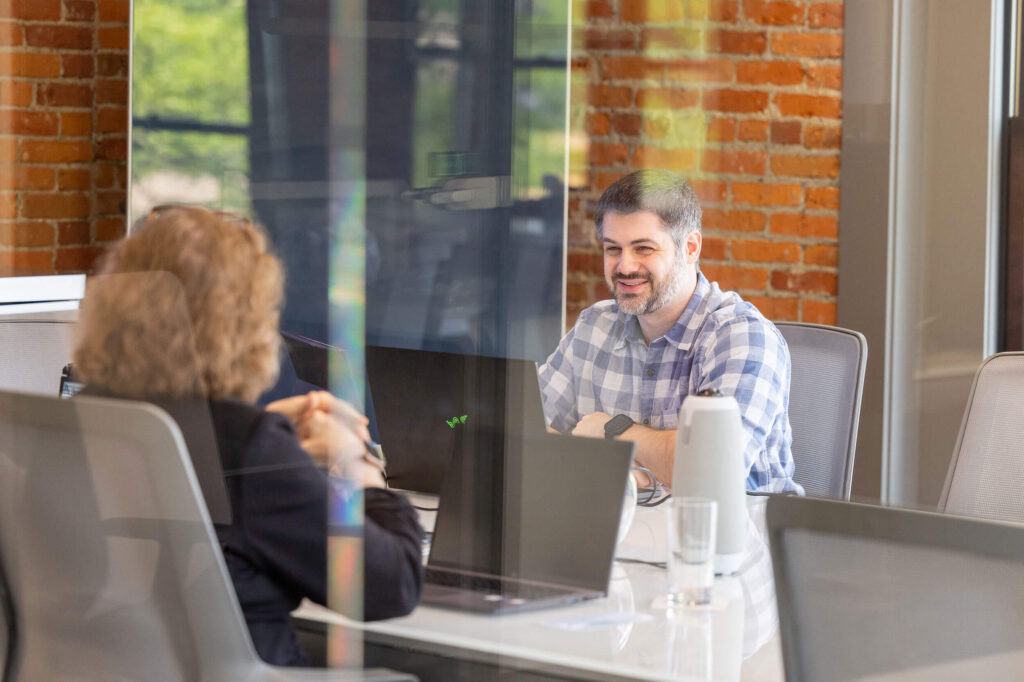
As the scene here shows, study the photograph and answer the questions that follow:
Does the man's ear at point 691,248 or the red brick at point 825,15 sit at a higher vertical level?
the red brick at point 825,15

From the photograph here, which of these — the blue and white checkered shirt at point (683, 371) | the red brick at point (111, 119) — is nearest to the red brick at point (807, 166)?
the blue and white checkered shirt at point (683, 371)

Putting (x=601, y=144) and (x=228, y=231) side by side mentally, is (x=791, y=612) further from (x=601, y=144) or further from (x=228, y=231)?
(x=601, y=144)

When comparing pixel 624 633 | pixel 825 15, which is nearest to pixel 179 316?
pixel 624 633

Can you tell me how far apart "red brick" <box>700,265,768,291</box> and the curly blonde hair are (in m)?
1.17

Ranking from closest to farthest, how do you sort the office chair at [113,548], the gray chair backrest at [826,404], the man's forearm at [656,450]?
the office chair at [113,548]
the man's forearm at [656,450]
the gray chair backrest at [826,404]

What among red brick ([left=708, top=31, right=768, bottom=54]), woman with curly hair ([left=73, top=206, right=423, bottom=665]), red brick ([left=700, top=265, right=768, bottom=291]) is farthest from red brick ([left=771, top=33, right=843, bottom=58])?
woman with curly hair ([left=73, top=206, right=423, bottom=665])

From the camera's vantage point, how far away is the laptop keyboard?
123 cm

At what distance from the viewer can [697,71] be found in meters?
1.94

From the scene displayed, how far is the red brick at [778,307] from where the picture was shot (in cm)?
219

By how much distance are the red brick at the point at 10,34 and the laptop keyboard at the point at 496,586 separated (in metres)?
0.70

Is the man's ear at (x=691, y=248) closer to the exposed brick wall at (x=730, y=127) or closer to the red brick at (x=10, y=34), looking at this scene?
the exposed brick wall at (x=730, y=127)

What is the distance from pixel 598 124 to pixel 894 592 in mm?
952

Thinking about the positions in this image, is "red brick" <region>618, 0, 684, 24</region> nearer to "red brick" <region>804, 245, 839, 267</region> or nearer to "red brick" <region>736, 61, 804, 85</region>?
"red brick" <region>736, 61, 804, 85</region>

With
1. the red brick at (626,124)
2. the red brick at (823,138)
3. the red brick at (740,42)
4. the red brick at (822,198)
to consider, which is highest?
the red brick at (740,42)
